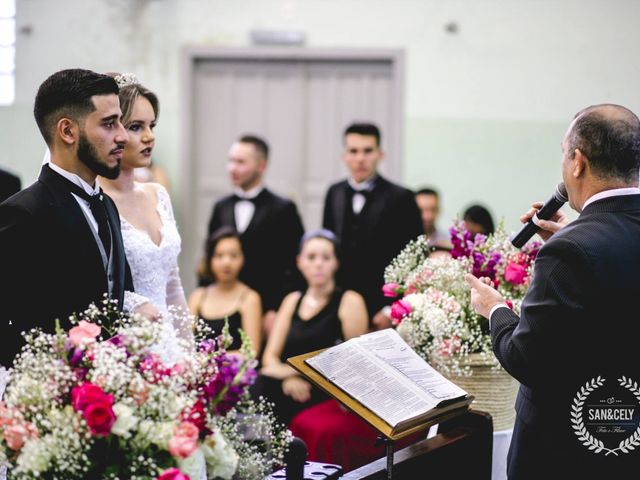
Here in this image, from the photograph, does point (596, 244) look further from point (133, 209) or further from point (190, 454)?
point (133, 209)

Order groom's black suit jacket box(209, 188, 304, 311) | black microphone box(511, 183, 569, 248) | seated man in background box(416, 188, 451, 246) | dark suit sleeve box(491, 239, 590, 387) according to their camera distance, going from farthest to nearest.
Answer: seated man in background box(416, 188, 451, 246)
groom's black suit jacket box(209, 188, 304, 311)
black microphone box(511, 183, 569, 248)
dark suit sleeve box(491, 239, 590, 387)

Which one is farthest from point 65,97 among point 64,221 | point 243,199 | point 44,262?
point 243,199

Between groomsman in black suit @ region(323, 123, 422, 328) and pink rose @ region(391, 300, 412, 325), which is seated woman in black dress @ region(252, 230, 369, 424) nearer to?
groomsman in black suit @ region(323, 123, 422, 328)

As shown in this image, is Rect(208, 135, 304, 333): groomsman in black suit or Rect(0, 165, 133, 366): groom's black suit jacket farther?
Rect(208, 135, 304, 333): groomsman in black suit

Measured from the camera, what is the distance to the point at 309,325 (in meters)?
5.10

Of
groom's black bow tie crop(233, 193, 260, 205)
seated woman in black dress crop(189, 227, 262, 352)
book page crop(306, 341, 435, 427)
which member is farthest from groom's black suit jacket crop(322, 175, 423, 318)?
book page crop(306, 341, 435, 427)

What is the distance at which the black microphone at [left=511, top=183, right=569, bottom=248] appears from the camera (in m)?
2.86

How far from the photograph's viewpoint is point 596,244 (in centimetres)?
239

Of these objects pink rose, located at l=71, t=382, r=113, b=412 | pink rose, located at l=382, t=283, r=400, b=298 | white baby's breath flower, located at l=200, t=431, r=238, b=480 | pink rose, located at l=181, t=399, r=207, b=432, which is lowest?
white baby's breath flower, located at l=200, t=431, r=238, b=480

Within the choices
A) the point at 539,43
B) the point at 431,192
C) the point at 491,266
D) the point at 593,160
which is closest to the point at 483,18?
the point at 539,43

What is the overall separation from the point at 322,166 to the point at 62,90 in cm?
599

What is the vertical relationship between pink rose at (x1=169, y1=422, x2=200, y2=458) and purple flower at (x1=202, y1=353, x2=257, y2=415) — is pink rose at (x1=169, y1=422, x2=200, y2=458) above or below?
below

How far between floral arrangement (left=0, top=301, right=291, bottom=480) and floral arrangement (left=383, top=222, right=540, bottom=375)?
1.22m

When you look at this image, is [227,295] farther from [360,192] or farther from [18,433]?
[18,433]
